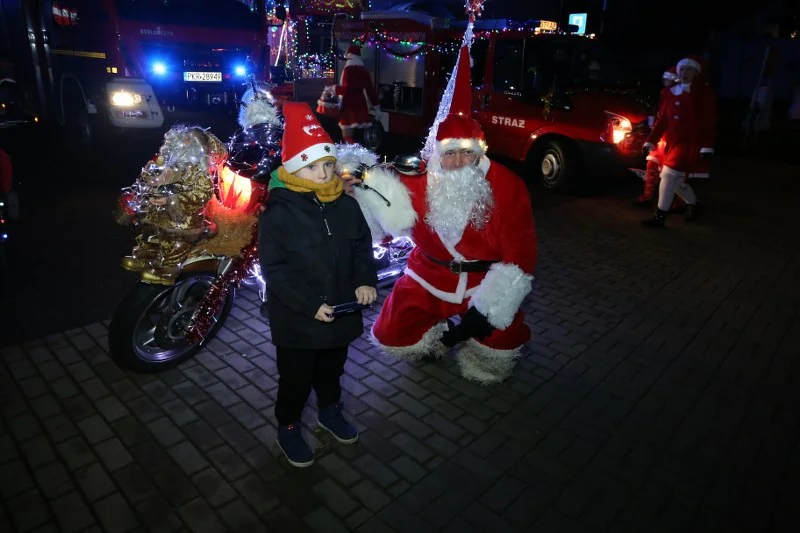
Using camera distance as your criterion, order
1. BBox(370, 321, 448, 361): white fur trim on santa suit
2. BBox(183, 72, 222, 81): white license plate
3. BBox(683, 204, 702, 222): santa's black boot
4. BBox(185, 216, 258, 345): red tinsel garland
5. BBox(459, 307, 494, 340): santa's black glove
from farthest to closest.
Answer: BBox(183, 72, 222, 81): white license plate → BBox(683, 204, 702, 222): santa's black boot → BBox(370, 321, 448, 361): white fur trim on santa suit → BBox(185, 216, 258, 345): red tinsel garland → BBox(459, 307, 494, 340): santa's black glove

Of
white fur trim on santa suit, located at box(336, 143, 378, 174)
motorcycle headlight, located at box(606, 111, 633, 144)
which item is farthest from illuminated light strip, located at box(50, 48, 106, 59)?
motorcycle headlight, located at box(606, 111, 633, 144)

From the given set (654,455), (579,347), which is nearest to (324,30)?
(579,347)

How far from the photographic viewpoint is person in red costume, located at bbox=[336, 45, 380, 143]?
10.9 meters

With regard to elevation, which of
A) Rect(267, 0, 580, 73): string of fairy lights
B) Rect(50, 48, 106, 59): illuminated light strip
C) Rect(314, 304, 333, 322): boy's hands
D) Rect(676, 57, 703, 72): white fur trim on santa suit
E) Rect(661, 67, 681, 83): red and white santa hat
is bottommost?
Rect(314, 304, 333, 322): boy's hands

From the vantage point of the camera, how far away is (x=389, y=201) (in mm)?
3631

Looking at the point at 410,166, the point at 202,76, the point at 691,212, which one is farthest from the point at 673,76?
the point at 202,76

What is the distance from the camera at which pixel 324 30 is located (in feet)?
53.7

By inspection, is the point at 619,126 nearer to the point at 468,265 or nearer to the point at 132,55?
the point at 468,265

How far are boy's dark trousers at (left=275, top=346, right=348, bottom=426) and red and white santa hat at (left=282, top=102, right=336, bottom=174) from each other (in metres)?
0.93

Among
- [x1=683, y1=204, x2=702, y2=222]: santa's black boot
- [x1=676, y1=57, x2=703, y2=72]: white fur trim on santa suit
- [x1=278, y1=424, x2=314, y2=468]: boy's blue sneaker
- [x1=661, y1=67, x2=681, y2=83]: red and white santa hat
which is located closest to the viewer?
[x1=278, y1=424, x2=314, y2=468]: boy's blue sneaker

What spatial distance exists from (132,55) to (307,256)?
25.5 feet

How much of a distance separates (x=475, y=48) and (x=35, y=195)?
289 inches

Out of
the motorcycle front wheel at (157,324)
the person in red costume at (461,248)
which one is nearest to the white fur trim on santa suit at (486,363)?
the person in red costume at (461,248)

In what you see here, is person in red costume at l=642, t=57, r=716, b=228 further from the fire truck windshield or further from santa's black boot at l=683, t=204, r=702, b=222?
the fire truck windshield
